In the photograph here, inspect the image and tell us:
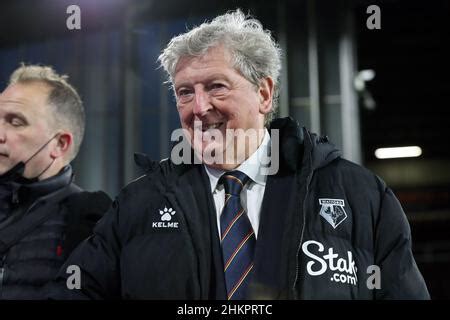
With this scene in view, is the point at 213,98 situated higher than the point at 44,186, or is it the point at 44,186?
the point at 213,98

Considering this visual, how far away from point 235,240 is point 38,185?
714mm

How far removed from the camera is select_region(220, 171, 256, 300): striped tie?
1721 millimetres

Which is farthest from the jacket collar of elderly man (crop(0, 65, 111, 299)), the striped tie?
the striped tie

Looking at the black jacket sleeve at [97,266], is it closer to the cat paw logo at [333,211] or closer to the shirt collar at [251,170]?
the shirt collar at [251,170]

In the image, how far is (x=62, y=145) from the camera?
218 centimetres

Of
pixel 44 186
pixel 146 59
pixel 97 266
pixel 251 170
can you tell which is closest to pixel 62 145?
pixel 44 186

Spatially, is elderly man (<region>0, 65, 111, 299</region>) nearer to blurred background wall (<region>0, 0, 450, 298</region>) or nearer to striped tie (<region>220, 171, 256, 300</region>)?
blurred background wall (<region>0, 0, 450, 298</region>)

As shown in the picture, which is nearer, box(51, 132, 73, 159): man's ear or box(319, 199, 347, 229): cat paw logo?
box(319, 199, 347, 229): cat paw logo

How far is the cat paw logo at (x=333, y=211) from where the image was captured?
1745 mm

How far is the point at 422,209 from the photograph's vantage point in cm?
688

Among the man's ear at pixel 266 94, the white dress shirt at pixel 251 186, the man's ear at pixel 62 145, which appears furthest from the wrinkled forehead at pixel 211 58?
the man's ear at pixel 62 145

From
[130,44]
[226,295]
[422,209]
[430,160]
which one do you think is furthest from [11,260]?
[422,209]

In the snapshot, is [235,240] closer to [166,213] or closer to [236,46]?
[166,213]

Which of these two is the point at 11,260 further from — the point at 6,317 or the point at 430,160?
the point at 430,160
